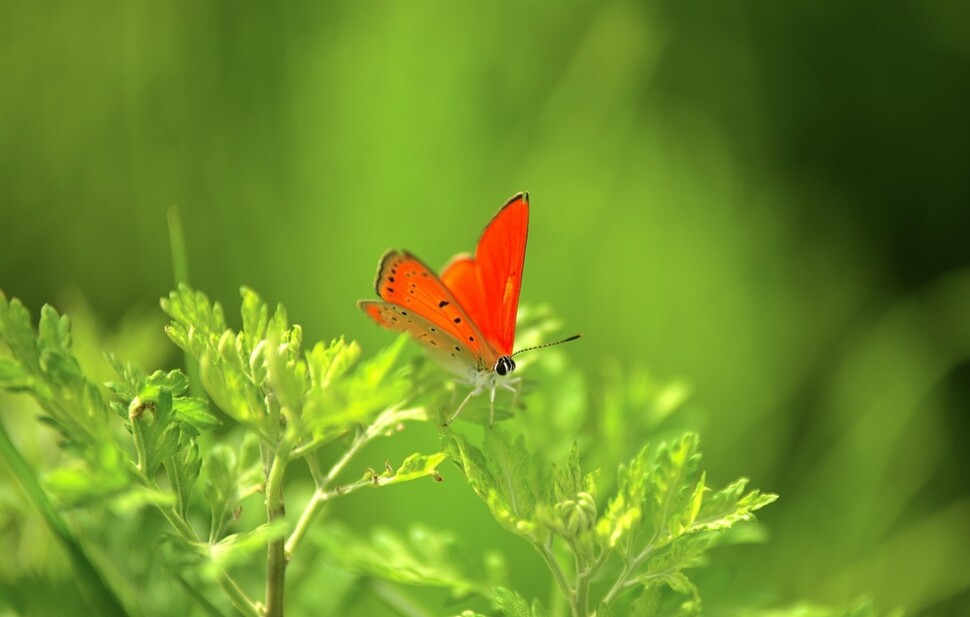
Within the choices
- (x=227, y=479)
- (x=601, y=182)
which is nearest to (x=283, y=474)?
(x=227, y=479)

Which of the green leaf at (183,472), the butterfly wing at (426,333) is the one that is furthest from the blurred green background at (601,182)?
the green leaf at (183,472)

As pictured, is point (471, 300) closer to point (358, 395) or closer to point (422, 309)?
point (422, 309)

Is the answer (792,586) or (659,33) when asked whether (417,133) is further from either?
(792,586)

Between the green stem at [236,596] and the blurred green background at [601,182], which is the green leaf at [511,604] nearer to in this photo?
the green stem at [236,596]

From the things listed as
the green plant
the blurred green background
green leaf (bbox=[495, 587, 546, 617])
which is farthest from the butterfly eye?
the blurred green background

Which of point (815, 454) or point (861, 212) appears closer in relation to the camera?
point (815, 454)

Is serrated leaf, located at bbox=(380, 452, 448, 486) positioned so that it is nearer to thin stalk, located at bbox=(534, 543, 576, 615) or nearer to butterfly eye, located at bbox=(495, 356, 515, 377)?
thin stalk, located at bbox=(534, 543, 576, 615)

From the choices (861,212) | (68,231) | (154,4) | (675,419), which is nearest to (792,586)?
(675,419)
